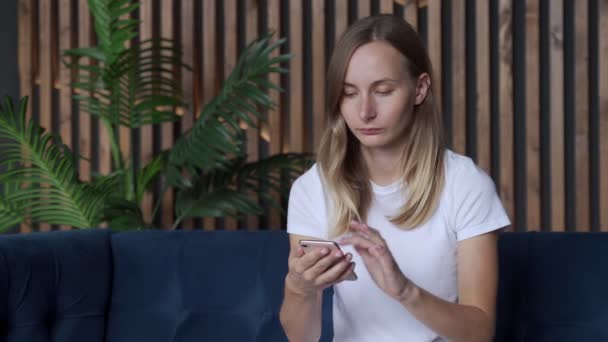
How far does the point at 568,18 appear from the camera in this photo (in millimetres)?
3979

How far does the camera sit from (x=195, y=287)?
1.96 metres

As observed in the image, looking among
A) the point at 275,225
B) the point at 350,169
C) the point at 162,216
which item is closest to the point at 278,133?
the point at 275,225

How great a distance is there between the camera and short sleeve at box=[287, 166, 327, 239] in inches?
66.7

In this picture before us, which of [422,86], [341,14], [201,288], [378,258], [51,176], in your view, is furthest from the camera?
[341,14]

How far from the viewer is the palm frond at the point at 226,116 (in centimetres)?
341

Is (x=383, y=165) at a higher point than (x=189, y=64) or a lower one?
lower

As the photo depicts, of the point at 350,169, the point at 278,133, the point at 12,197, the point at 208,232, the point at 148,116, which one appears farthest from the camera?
the point at 278,133

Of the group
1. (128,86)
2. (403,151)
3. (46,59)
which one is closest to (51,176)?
(128,86)

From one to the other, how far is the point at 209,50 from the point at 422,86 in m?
2.65

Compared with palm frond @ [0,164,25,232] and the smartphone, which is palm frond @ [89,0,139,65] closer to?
A: palm frond @ [0,164,25,232]

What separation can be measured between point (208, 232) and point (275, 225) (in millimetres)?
2115

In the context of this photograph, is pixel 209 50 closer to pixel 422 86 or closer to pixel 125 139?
pixel 125 139

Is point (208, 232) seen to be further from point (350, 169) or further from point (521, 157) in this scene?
point (521, 157)

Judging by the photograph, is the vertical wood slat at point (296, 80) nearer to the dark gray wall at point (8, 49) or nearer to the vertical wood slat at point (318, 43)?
the vertical wood slat at point (318, 43)
